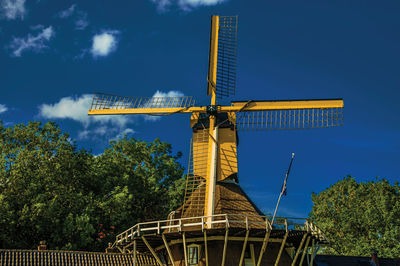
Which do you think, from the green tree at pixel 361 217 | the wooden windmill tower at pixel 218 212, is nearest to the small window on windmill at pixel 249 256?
the wooden windmill tower at pixel 218 212

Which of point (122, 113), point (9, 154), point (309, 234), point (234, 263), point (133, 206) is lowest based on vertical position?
point (234, 263)

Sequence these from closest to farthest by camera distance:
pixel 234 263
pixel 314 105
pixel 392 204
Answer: pixel 234 263 < pixel 314 105 < pixel 392 204

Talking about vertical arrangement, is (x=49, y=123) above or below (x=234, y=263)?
A: above

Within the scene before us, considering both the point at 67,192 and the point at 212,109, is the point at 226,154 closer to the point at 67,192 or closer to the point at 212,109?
the point at 212,109

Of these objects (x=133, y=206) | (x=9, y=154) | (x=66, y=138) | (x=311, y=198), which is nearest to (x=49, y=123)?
(x=66, y=138)

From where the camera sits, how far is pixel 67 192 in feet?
95.1

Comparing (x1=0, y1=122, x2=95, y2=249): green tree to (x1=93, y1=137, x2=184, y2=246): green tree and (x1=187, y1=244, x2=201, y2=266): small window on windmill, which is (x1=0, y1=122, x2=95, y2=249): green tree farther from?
(x1=187, y1=244, x2=201, y2=266): small window on windmill

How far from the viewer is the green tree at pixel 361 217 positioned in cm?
3612

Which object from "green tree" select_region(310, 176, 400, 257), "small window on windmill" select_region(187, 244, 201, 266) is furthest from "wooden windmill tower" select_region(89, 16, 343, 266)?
"green tree" select_region(310, 176, 400, 257)

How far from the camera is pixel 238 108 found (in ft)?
83.5

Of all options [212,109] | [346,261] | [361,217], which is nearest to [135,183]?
[212,109]

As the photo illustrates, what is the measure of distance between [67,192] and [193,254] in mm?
11409

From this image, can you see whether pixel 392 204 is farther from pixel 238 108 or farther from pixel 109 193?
pixel 109 193

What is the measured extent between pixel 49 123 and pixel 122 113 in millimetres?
8533
